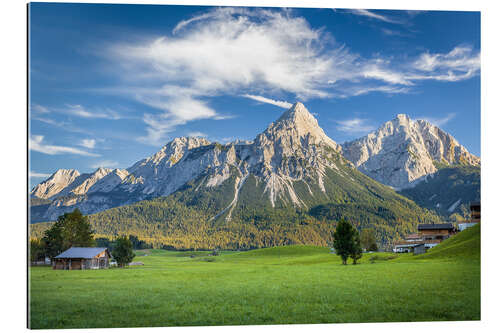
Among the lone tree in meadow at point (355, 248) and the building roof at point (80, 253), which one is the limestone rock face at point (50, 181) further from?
the lone tree in meadow at point (355, 248)

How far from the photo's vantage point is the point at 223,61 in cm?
1897

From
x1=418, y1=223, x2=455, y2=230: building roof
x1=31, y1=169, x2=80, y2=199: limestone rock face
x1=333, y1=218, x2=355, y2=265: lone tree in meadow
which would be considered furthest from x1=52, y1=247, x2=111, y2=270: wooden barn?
x1=418, y1=223, x2=455, y2=230: building roof

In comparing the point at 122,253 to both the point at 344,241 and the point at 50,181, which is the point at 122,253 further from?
the point at 344,241

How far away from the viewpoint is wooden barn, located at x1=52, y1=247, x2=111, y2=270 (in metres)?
33.0

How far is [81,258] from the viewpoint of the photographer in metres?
34.0

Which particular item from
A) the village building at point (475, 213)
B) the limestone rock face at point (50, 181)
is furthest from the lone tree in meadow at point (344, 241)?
the limestone rock face at point (50, 181)

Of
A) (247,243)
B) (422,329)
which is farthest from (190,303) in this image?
(247,243)

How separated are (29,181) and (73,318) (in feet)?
16.9

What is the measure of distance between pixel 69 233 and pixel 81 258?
17.6 feet

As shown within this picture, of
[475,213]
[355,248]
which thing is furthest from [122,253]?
[475,213]

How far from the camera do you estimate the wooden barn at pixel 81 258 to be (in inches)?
1298

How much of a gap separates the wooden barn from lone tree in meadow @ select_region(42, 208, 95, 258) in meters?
1.37

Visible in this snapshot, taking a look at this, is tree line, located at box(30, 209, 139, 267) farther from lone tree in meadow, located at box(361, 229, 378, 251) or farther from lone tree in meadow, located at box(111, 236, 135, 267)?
lone tree in meadow, located at box(361, 229, 378, 251)
